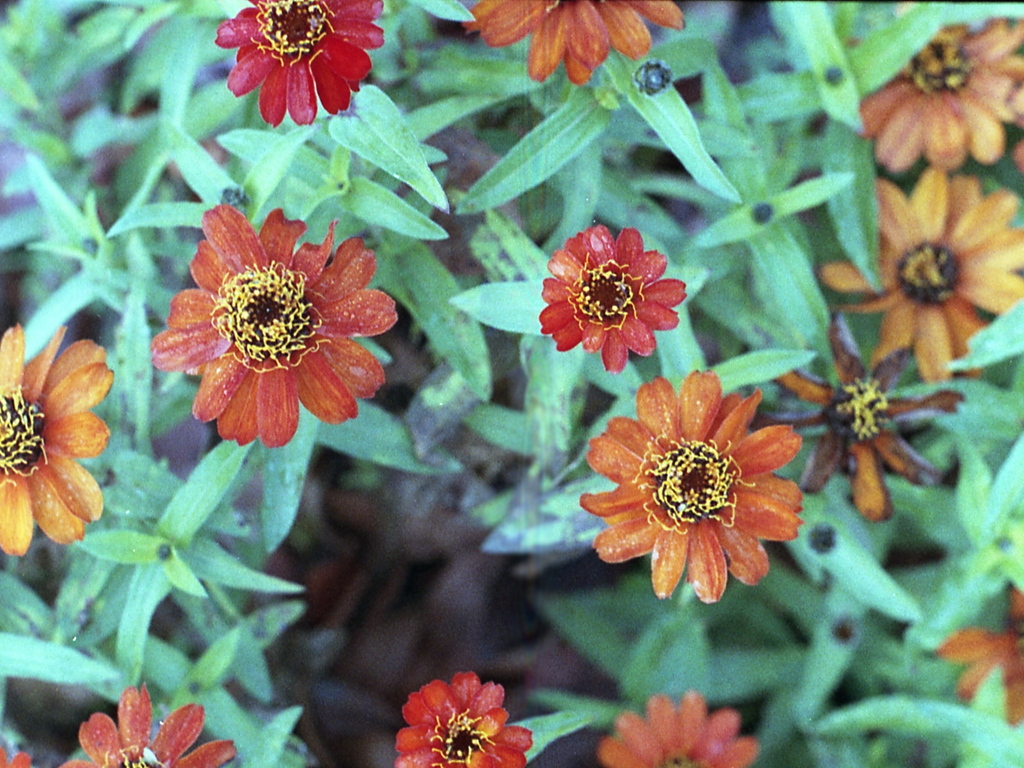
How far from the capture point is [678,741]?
1.17 m

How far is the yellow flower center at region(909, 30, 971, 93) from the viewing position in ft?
4.45

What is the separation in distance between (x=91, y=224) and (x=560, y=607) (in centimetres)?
82

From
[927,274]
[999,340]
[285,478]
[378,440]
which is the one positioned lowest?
[285,478]

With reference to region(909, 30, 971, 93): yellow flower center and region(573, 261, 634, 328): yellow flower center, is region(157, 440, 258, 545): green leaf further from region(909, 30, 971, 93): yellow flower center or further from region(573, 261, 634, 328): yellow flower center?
region(909, 30, 971, 93): yellow flower center

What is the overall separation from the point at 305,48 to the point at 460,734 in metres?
0.64

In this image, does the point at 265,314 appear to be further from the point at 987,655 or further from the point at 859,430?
the point at 987,655

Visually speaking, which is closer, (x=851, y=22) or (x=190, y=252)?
(x=190, y=252)

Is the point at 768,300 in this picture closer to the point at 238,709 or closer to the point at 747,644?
the point at 747,644

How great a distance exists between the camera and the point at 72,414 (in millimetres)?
973

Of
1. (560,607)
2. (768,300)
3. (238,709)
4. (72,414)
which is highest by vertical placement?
(768,300)

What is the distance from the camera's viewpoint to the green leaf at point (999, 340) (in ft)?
3.73

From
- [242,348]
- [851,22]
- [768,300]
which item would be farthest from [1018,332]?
[242,348]

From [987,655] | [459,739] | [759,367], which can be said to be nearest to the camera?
[459,739]

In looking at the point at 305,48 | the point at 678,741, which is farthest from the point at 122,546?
the point at 678,741
